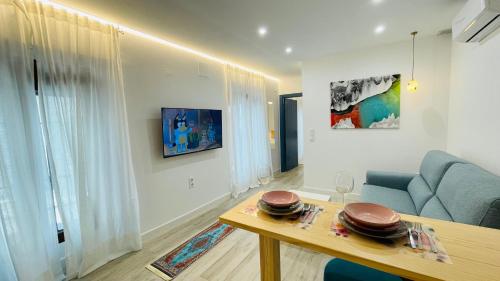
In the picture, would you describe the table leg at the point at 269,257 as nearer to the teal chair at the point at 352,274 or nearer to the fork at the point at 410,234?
the teal chair at the point at 352,274

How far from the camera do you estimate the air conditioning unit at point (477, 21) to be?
154cm

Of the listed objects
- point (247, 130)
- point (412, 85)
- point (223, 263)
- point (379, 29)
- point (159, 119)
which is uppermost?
point (379, 29)

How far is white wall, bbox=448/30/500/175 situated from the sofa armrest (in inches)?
24.6

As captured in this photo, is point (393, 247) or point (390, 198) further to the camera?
point (390, 198)

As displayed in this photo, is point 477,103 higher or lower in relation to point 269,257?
higher

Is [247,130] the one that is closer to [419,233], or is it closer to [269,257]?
[269,257]

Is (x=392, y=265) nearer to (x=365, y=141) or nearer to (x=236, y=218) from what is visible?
(x=236, y=218)

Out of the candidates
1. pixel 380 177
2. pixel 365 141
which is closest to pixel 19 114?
pixel 380 177

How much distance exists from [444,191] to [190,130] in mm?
2893

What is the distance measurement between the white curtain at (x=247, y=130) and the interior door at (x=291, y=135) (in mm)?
946

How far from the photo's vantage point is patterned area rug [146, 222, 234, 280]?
2.09 m

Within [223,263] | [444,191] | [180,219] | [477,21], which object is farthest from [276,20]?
[180,219]

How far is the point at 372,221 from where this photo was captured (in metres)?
0.93

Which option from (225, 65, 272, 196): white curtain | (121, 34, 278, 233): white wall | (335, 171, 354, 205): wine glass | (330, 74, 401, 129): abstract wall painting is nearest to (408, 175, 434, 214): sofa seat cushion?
(335, 171, 354, 205): wine glass
